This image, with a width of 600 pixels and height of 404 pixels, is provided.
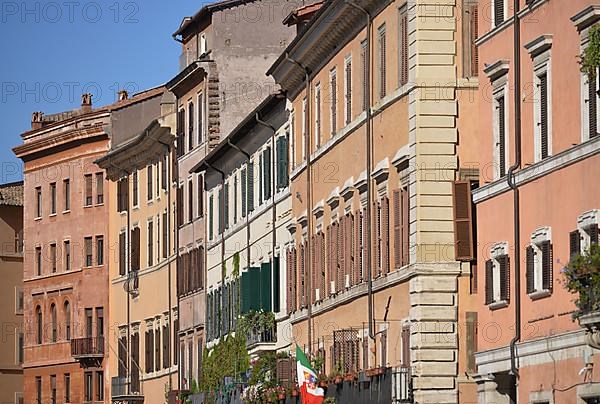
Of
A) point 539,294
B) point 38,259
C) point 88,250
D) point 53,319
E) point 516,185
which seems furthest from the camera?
point 38,259

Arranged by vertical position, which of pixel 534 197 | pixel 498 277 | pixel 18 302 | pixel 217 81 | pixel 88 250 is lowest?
pixel 498 277

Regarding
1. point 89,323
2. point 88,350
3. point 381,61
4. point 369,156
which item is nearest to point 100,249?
point 89,323

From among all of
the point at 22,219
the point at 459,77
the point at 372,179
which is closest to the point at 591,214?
the point at 459,77

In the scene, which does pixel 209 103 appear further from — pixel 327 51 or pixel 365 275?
pixel 365 275

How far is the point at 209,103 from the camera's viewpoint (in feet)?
220

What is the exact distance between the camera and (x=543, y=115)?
3033 centimetres

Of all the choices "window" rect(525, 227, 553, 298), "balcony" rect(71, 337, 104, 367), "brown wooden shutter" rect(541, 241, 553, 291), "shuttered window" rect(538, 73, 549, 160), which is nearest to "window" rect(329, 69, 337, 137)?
"window" rect(525, 227, 553, 298)

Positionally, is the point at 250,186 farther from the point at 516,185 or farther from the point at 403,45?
the point at 516,185

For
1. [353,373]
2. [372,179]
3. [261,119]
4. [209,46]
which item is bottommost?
[353,373]

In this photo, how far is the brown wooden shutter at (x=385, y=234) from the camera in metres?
40.3

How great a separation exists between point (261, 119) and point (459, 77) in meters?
Result: 19.5

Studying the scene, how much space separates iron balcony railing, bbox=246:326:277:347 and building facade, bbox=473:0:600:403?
21.9m

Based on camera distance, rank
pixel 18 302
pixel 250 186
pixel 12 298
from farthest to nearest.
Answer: pixel 18 302, pixel 12 298, pixel 250 186

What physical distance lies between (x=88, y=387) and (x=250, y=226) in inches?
1075
